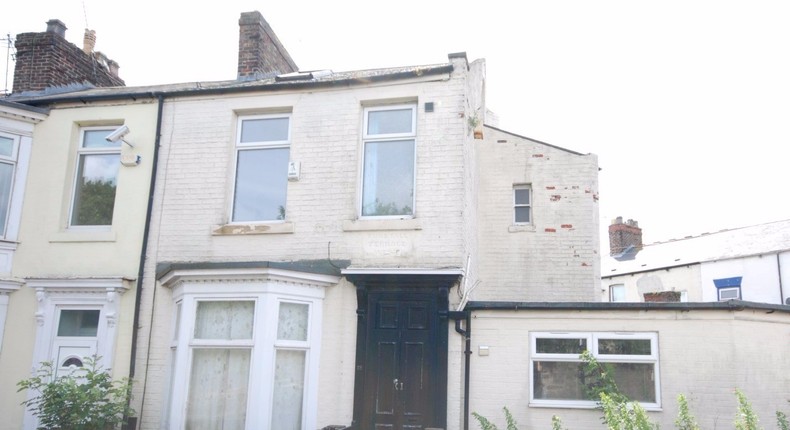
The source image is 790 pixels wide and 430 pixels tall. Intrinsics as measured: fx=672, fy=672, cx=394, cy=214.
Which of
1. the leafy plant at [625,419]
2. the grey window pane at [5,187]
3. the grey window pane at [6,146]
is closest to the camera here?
the leafy plant at [625,419]

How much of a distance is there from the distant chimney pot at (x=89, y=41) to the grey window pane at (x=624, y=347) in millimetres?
12406

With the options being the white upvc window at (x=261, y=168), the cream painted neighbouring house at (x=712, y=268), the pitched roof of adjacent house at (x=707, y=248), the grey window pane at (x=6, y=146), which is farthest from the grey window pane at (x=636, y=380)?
the pitched roof of adjacent house at (x=707, y=248)

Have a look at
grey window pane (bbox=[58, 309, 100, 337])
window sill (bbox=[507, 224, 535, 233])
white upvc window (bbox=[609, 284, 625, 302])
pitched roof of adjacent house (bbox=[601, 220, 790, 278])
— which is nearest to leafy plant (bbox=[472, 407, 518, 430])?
window sill (bbox=[507, 224, 535, 233])

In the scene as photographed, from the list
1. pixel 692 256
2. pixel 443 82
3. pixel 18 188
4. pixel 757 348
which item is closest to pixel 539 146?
pixel 443 82

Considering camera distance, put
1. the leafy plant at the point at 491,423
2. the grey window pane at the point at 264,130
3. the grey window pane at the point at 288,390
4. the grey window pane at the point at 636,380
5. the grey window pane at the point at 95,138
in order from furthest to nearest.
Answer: the grey window pane at the point at 95,138
the grey window pane at the point at 264,130
the grey window pane at the point at 288,390
the grey window pane at the point at 636,380
the leafy plant at the point at 491,423

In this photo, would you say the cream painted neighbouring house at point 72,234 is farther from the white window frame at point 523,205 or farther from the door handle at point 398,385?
the white window frame at point 523,205

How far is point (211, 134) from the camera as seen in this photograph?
11.2 meters

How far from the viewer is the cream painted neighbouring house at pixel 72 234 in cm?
1059

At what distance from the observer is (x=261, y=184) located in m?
11.0

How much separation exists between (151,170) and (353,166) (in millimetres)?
3481

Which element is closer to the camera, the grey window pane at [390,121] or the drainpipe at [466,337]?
the drainpipe at [466,337]

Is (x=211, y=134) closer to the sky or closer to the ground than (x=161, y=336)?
closer to the sky

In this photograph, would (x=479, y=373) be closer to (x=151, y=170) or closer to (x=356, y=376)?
(x=356, y=376)

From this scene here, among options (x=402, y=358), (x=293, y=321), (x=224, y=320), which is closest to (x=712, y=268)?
(x=402, y=358)
